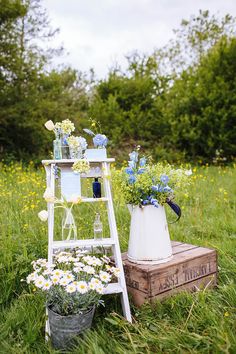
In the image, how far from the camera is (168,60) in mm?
14305

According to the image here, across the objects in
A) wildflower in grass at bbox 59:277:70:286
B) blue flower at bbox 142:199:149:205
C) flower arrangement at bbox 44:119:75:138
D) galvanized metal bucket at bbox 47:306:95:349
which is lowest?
galvanized metal bucket at bbox 47:306:95:349

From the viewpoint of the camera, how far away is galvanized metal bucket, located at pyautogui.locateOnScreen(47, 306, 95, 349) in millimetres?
1927

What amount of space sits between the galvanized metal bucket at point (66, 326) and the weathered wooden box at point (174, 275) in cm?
38

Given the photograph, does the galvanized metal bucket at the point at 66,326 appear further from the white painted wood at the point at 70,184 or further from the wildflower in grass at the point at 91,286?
the white painted wood at the point at 70,184

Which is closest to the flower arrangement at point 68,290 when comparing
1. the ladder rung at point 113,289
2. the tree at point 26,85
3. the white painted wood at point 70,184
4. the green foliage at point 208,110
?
the ladder rung at point 113,289

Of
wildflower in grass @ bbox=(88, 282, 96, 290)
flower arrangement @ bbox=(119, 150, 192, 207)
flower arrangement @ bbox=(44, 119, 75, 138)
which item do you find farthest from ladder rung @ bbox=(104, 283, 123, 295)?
flower arrangement @ bbox=(44, 119, 75, 138)

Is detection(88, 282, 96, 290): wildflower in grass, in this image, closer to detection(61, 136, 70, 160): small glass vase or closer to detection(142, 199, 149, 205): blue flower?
detection(142, 199, 149, 205): blue flower

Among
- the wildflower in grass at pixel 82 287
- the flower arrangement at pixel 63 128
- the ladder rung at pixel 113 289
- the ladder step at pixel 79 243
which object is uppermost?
the flower arrangement at pixel 63 128

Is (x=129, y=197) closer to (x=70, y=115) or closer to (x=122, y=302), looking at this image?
(x=122, y=302)

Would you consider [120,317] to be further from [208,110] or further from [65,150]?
[208,110]

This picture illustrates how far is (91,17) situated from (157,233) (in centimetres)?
695

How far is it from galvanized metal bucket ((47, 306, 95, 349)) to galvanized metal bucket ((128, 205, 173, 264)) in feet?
1.60

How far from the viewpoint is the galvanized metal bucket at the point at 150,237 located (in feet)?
7.51

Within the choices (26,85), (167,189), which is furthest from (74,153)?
(26,85)
